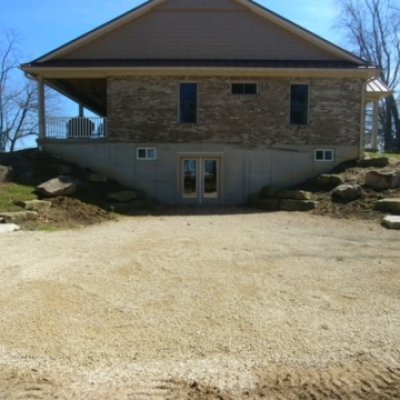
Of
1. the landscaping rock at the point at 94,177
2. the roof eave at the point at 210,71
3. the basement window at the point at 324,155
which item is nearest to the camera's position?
the landscaping rock at the point at 94,177

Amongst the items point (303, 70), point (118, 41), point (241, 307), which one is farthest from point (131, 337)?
point (118, 41)

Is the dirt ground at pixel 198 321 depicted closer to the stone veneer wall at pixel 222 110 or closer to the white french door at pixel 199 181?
the white french door at pixel 199 181

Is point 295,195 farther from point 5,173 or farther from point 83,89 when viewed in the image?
point 83,89

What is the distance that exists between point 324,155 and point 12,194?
38.6ft

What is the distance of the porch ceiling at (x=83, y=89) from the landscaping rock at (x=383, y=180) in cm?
1150

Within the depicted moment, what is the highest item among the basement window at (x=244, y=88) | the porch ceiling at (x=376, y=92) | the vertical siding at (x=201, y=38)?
the vertical siding at (x=201, y=38)

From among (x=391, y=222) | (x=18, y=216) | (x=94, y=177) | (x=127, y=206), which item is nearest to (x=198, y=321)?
(x=391, y=222)

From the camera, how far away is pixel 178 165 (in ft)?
63.2

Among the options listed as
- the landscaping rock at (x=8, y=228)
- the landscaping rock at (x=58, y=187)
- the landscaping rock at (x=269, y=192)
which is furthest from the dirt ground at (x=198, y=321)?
the landscaping rock at (x=269, y=192)

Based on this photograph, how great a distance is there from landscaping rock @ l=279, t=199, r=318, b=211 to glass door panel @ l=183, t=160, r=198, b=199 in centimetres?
393

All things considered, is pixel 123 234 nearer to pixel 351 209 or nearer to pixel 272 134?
pixel 351 209

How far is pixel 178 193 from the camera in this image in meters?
19.3

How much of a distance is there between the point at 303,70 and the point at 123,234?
37.3ft

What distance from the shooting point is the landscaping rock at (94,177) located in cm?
1773
